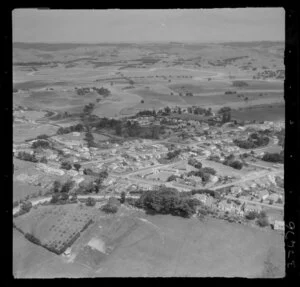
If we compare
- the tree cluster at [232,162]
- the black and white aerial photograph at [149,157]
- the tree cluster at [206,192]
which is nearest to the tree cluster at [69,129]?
the black and white aerial photograph at [149,157]

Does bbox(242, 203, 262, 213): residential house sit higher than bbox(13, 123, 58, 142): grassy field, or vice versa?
bbox(13, 123, 58, 142): grassy field

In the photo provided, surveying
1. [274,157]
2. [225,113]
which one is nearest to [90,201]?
[225,113]

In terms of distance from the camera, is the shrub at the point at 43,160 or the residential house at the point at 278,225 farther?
the shrub at the point at 43,160

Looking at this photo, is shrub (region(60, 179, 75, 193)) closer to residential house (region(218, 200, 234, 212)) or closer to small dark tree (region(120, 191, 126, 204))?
small dark tree (region(120, 191, 126, 204))

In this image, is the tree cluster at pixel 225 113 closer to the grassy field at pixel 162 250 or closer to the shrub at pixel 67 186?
the grassy field at pixel 162 250

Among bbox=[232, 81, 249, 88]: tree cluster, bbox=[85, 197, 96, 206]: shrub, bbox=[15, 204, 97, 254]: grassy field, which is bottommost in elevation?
bbox=[15, 204, 97, 254]: grassy field

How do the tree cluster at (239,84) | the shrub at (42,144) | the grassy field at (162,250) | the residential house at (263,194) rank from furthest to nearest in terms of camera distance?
the tree cluster at (239,84), the shrub at (42,144), the residential house at (263,194), the grassy field at (162,250)

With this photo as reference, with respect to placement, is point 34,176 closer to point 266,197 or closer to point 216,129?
point 216,129

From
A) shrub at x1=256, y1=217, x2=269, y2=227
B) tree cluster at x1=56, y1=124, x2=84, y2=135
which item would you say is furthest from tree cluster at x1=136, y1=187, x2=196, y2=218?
tree cluster at x1=56, y1=124, x2=84, y2=135

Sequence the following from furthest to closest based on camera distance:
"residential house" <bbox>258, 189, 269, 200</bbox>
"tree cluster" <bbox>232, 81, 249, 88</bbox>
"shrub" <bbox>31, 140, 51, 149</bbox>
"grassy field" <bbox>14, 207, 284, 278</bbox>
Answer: "tree cluster" <bbox>232, 81, 249, 88</bbox>, "shrub" <bbox>31, 140, 51, 149</bbox>, "residential house" <bbox>258, 189, 269, 200</bbox>, "grassy field" <bbox>14, 207, 284, 278</bbox>

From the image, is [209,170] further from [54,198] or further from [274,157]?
[54,198]
